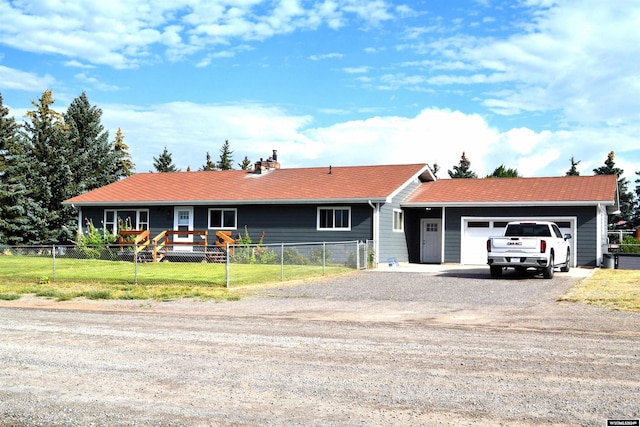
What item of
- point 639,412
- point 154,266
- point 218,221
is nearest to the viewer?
point 639,412

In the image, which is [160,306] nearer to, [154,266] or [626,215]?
[154,266]

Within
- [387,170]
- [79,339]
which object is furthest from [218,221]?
[79,339]

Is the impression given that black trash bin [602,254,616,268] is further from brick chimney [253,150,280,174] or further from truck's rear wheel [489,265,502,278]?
brick chimney [253,150,280,174]

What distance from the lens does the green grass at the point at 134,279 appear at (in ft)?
55.8

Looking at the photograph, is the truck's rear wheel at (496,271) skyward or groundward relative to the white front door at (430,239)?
groundward

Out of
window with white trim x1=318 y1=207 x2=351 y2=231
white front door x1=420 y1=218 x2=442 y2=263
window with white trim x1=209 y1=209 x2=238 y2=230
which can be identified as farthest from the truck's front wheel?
window with white trim x1=209 y1=209 x2=238 y2=230

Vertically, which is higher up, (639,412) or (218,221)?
(218,221)

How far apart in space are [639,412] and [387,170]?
89.5 feet

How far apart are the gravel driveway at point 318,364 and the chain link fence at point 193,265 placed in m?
4.99

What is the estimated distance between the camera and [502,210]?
29.0 metres

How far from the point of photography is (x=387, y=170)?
33000mm

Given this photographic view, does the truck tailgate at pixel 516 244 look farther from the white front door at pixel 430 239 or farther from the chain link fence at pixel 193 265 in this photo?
the white front door at pixel 430 239

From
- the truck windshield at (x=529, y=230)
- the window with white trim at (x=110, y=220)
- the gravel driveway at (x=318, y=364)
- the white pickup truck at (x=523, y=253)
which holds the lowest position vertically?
the gravel driveway at (x=318, y=364)

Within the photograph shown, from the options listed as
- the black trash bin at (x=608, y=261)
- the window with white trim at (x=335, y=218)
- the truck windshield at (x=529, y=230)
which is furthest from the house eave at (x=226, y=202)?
the black trash bin at (x=608, y=261)
